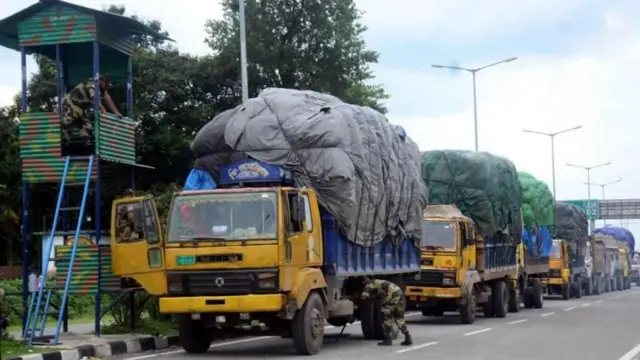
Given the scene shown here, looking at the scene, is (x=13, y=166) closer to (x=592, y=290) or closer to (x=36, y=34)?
(x=36, y=34)

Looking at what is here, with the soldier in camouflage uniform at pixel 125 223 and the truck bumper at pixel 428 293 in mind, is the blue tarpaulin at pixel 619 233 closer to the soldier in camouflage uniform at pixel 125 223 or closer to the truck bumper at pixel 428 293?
the truck bumper at pixel 428 293

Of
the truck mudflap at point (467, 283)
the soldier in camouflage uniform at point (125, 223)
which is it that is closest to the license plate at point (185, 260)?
the soldier in camouflage uniform at point (125, 223)

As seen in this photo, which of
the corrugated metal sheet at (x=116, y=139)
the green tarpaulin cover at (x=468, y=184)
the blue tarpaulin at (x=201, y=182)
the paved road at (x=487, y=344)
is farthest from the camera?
the green tarpaulin cover at (x=468, y=184)

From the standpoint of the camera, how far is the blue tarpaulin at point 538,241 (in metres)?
29.7

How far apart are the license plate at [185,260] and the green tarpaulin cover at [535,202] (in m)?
18.1

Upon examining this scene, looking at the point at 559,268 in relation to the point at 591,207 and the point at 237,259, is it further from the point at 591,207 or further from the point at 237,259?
the point at 591,207

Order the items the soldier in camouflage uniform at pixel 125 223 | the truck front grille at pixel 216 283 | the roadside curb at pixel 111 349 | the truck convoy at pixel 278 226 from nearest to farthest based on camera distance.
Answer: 1. the roadside curb at pixel 111 349
2. the truck front grille at pixel 216 283
3. the truck convoy at pixel 278 226
4. the soldier in camouflage uniform at pixel 125 223

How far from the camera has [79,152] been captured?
1600 centimetres

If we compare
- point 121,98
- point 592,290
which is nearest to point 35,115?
point 121,98

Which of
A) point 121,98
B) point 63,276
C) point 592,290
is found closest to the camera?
point 63,276

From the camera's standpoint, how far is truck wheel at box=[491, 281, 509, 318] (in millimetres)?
24297

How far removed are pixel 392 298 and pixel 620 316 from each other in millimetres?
11347

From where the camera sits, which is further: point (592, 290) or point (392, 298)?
point (592, 290)

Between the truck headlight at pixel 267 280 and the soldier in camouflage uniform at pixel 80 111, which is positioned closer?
the truck headlight at pixel 267 280
